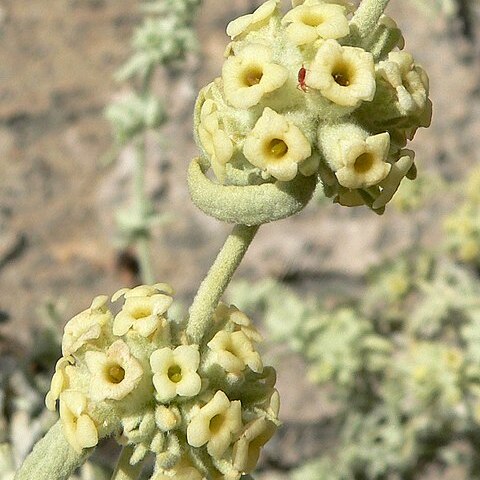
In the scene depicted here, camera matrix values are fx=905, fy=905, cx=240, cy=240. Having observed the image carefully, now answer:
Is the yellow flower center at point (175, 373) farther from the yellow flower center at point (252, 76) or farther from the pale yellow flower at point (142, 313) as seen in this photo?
the yellow flower center at point (252, 76)

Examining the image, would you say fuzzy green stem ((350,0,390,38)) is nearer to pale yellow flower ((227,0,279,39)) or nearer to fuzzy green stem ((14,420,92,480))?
pale yellow flower ((227,0,279,39))

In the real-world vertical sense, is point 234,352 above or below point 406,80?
below

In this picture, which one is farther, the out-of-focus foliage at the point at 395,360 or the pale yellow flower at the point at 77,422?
the out-of-focus foliage at the point at 395,360

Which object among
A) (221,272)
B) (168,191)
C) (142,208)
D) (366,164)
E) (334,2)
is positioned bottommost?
(168,191)

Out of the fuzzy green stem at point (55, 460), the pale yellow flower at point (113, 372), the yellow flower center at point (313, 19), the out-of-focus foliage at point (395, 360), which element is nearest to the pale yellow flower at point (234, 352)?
the pale yellow flower at point (113, 372)

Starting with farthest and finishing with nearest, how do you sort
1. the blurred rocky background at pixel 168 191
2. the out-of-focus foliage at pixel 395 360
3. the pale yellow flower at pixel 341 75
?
1. the blurred rocky background at pixel 168 191
2. the out-of-focus foliage at pixel 395 360
3. the pale yellow flower at pixel 341 75

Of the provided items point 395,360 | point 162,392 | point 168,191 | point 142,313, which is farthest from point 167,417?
point 168,191

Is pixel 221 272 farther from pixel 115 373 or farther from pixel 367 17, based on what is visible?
pixel 367 17
